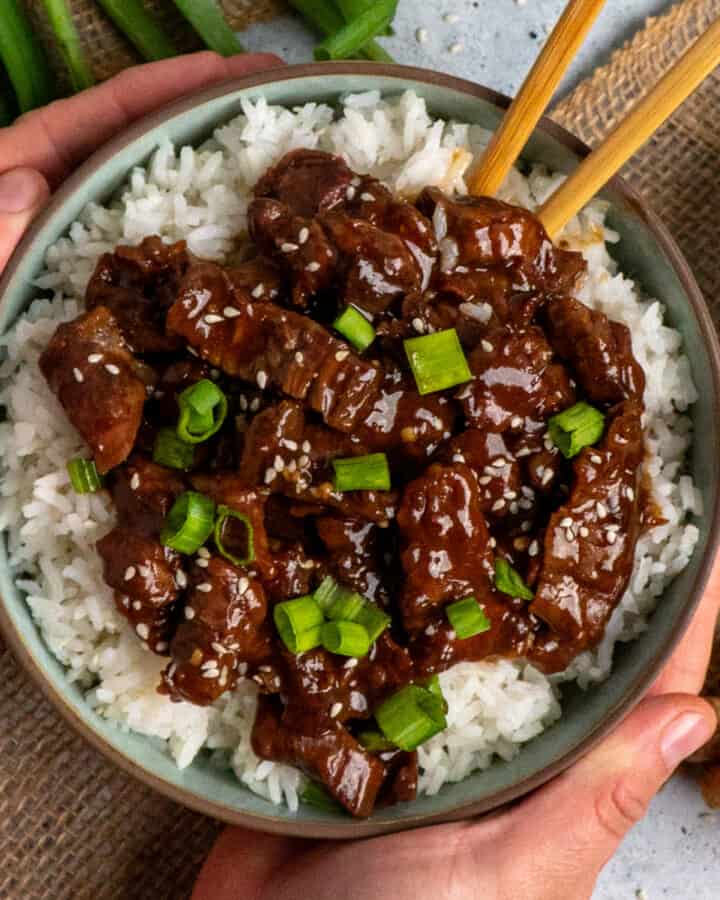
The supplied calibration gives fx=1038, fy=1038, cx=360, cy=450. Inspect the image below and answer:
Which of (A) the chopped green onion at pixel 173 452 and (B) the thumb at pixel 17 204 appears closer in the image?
(A) the chopped green onion at pixel 173 452

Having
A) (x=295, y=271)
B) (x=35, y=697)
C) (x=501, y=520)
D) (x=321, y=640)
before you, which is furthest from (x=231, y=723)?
(x=295, y=271)

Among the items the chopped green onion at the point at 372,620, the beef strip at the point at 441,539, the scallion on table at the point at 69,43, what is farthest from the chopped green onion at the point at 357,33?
the chopped green onion at the point at 372,620

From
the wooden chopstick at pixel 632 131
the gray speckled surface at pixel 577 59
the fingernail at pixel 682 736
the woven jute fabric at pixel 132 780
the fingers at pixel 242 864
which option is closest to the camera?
the wooden chopstick at pixel 632 131

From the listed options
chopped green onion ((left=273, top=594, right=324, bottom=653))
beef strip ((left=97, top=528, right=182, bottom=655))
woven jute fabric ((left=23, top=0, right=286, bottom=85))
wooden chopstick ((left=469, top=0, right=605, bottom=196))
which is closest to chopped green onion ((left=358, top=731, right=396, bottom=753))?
chopped green onion ((left=273, top=594, right=324, bottom=653))

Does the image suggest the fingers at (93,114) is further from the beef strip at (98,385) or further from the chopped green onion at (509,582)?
the chopped green onion at (509,582)

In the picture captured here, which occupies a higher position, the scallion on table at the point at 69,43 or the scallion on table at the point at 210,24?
the scallion on table at the point at 210,24

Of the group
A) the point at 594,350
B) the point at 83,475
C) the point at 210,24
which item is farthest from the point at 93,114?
the point at 594,350

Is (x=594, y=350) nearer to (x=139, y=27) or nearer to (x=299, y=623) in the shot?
(x=299, y=623)
